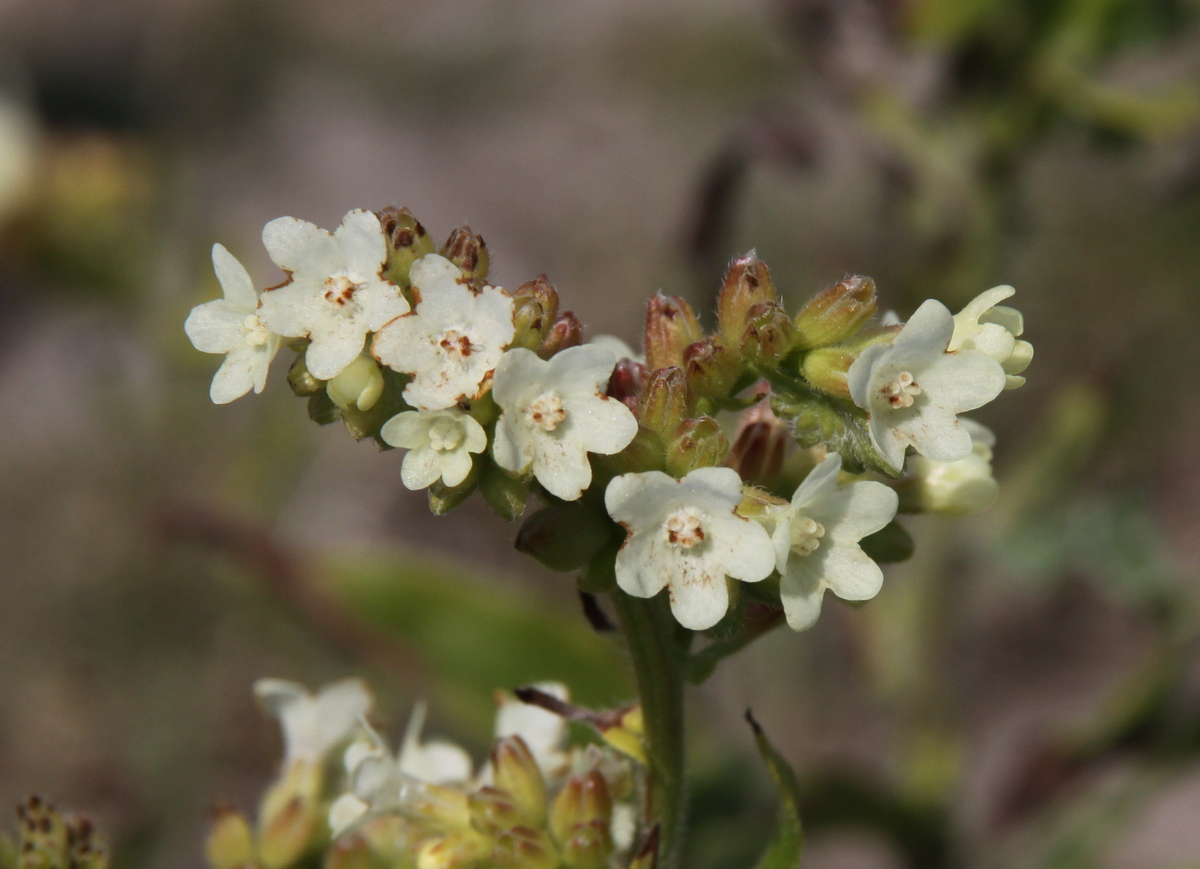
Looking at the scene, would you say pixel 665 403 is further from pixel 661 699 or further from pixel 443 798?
pixel 443 798

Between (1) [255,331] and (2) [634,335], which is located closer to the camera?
(1) [255,331]

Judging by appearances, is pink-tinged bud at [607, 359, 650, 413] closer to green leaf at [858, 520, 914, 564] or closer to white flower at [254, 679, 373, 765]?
green leaf at [858, 520, 914, 564]

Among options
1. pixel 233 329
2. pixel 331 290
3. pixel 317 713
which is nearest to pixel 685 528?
pixel 331 290

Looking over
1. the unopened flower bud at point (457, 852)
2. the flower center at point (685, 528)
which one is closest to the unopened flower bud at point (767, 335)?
the flower center at point (685, 528)

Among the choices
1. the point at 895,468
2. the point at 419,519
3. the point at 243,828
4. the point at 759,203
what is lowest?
the point at 243,828

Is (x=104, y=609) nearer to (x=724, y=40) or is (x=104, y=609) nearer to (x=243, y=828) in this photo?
(x=243, y=828)

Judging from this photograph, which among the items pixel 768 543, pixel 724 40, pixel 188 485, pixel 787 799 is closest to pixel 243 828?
pixel 787 799
